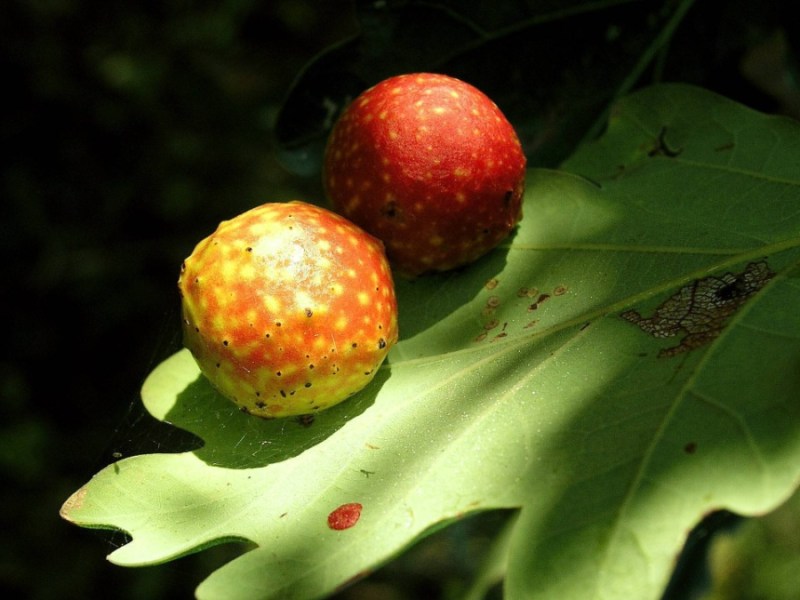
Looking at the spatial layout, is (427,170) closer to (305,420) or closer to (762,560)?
(305,420)

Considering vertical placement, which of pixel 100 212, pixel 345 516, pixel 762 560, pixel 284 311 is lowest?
pixel 762 560

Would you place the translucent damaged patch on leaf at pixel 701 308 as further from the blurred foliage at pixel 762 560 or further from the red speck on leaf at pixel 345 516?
the blurred foliage at pixel 762 560

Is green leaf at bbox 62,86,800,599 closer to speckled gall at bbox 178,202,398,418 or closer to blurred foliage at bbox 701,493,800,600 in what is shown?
speckled gall at bbox 178,202,398,418

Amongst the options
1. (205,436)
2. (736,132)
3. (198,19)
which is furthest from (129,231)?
(736,132)

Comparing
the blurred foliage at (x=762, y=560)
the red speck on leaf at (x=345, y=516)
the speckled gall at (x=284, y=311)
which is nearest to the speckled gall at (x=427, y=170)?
the speckled gall at (x=284, y=311)

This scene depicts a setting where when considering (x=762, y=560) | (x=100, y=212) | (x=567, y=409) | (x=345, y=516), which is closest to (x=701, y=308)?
(x=567, y=409)

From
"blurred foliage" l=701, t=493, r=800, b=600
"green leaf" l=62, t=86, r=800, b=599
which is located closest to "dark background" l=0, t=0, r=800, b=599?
"blurred foliage" l=701, t=493, r=800, b=600
